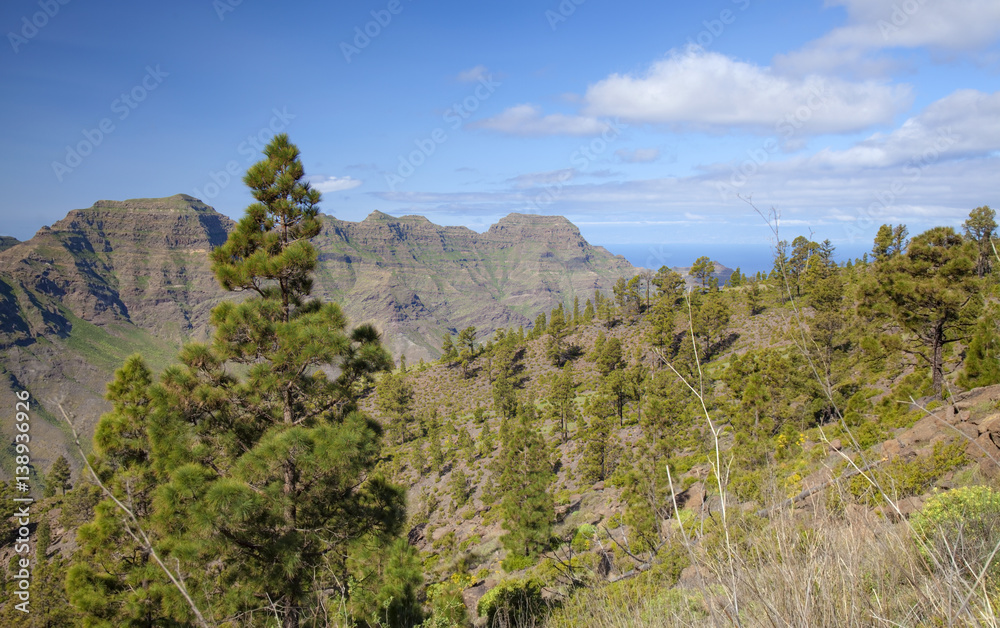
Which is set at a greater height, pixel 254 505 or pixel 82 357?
pixel 254 505

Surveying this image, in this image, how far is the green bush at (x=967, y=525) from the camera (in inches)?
122

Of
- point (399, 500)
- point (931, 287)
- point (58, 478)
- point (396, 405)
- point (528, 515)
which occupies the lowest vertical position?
point (58, 478)

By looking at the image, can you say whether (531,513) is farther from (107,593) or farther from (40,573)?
(40,573)

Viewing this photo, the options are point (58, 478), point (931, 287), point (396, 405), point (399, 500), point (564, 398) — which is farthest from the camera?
point (396, 405)

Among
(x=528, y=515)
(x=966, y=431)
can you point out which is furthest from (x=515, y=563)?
(x=966, y=431)

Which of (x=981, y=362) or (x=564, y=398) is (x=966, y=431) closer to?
(x=981, y=362)

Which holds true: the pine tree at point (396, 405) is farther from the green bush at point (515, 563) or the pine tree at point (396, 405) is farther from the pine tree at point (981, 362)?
the pine tree at point (981, 362)

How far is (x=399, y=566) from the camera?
7.54m

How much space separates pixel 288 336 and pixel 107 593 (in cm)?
511

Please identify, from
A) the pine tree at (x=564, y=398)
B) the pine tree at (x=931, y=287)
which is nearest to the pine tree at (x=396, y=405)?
the pine tree at (x=564, y=398)

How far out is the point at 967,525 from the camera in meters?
3.68

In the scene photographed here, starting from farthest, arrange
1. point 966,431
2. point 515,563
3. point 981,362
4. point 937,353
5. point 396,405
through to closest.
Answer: point 396,405 < point 515,563 < point 937,353 < point 981,362 < point 966,431

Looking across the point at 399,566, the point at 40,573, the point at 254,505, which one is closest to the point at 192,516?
the point at 254,505

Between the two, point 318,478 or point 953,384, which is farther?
point 953,384
